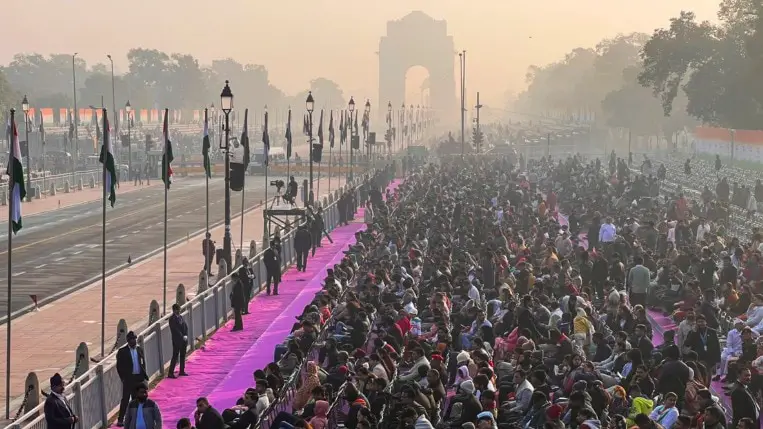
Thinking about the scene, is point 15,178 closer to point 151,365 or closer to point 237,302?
point 151,365

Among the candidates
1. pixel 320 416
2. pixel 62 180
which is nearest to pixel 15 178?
pixel 320 416

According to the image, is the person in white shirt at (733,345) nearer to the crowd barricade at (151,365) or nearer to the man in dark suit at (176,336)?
the crowd barricade at (151,365)

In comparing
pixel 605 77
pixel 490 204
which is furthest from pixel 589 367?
pixel 605 77

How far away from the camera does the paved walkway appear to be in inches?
1022

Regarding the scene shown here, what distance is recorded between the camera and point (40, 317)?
3269 cm

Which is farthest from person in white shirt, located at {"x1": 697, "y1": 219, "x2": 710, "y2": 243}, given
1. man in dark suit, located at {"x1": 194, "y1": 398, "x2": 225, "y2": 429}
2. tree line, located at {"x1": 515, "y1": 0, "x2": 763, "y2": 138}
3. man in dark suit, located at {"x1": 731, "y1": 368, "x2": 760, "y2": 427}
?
tree line, located at {"x1": 515, "y1": 0, "x2": 763, "y2": 138}

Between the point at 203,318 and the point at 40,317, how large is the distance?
6463 millimetres

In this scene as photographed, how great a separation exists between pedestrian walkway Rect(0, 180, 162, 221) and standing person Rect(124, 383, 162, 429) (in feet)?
155

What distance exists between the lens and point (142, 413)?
16375 mm

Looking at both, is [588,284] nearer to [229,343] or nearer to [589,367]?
[229,343]

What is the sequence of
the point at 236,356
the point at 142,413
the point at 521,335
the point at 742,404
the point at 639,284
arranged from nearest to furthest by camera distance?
1. the point at 142,413
2. the point at 742,404
3. the point at 521,335
4. the point at 236,356
5. the point at 639,284

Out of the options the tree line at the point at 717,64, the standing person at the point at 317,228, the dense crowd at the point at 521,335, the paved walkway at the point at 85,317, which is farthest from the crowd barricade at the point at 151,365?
the tree line at the point at 717,64

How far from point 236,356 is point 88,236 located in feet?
102

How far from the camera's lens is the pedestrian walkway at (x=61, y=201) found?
68.9 metres
